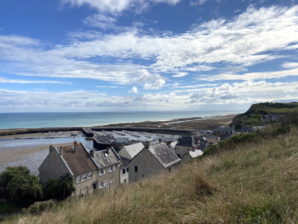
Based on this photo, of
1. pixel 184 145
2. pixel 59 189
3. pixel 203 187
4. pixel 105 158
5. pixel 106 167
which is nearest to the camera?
pixel 203 187

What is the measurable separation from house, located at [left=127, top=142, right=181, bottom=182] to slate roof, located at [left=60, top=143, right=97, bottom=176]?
6.16 meters

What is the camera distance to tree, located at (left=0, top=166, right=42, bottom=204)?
2250 centimetres

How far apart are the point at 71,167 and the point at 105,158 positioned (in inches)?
238

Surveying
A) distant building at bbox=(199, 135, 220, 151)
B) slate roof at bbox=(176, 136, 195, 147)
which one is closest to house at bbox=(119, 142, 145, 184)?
slate roof at bbox=(176, 136, 195, 147)

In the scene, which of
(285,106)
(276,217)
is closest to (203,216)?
(276,217)

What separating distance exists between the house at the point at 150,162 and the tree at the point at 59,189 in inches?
387

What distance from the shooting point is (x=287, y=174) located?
4859 millimetres

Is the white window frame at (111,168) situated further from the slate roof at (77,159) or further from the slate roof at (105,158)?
the slate roof at (77,159)

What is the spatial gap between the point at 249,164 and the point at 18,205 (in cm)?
2319

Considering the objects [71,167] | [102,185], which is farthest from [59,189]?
[102,185]

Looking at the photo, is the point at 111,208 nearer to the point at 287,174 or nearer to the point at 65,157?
the point at 287,174

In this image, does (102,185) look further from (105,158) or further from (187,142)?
(187,142)

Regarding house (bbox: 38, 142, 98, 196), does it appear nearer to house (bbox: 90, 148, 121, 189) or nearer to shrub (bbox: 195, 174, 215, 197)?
house (bbox: 90, 148, 121, 189)

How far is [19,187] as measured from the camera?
Answer: 22453 mm
